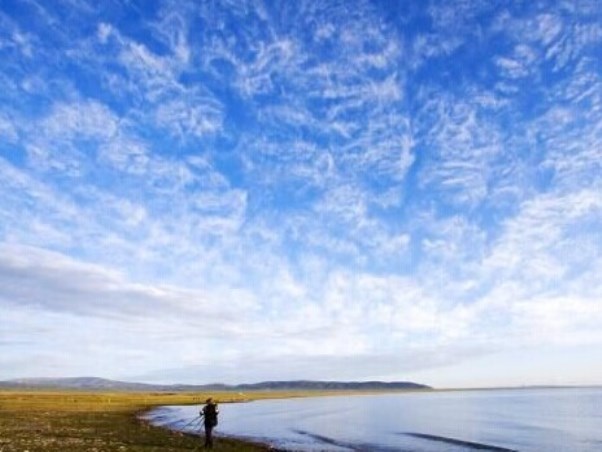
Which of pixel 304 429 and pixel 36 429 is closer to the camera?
pixel 36 429

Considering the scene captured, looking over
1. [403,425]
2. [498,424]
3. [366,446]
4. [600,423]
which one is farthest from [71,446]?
[600,423]

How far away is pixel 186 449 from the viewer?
3841 cm

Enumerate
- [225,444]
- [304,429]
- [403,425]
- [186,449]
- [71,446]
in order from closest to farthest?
[71,446] → [186,449] → [225,444] → [304,429] → [403,425]

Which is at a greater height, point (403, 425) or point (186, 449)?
point (403, 425)

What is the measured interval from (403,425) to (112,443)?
5010 cm

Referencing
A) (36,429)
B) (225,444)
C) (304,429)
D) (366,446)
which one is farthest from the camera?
(304,429)

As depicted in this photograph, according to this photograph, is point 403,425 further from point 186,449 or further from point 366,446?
point 186,449

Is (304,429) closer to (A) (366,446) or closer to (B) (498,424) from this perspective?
(A) (366,446)

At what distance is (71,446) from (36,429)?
15668 mm

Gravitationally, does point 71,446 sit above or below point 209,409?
below

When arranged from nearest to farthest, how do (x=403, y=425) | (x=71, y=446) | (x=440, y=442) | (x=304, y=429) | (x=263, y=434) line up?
(x=71, y=446)
(x=440, y=442)
(x=263, y=434)
(x=304, y=429)
(x=403, y=425)

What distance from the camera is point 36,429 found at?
49.1 m

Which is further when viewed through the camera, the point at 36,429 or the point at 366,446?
the point at 366,446

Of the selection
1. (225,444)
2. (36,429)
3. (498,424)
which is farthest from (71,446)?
(498,424)
